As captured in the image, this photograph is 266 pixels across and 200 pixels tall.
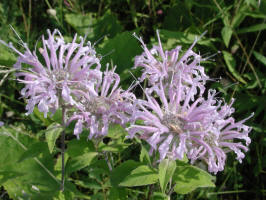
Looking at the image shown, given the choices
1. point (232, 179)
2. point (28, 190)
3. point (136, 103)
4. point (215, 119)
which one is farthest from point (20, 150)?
point (232, 179)

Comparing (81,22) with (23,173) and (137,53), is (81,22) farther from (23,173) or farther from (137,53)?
(23,173)

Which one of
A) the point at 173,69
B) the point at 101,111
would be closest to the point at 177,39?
the point at 173,69

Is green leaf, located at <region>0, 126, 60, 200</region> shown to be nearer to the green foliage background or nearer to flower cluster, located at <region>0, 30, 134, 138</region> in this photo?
the green foliage background

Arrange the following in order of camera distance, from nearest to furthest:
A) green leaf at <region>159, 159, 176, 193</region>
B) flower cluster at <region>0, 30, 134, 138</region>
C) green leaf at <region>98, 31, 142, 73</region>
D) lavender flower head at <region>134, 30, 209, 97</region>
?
green leaf at <region>159, 159, 176, 193</region>
flower cluster at <region>0, 30, 134, 138</region>
lavender flower head at <region>134, 30, 209, 97</region>
green leaf at <region>98, 31, 142, 73</region>

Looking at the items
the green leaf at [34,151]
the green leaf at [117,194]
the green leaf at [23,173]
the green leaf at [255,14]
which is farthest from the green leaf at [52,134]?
the green leaf at [255,14]

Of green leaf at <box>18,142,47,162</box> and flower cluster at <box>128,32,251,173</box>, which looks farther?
green leaf at <box>18,142,47,162</box>

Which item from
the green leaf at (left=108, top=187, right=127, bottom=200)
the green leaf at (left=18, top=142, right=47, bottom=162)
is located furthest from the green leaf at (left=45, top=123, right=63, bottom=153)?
the green leaf at (left=108, top=187, right=127, bottom=200)

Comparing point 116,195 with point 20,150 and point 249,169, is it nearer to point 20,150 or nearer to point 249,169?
point 20,150

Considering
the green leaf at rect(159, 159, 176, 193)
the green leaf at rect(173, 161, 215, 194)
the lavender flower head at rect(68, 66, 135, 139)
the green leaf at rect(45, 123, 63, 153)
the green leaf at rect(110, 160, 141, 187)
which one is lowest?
the green leaf at rect(110, 160, 141, 187)
